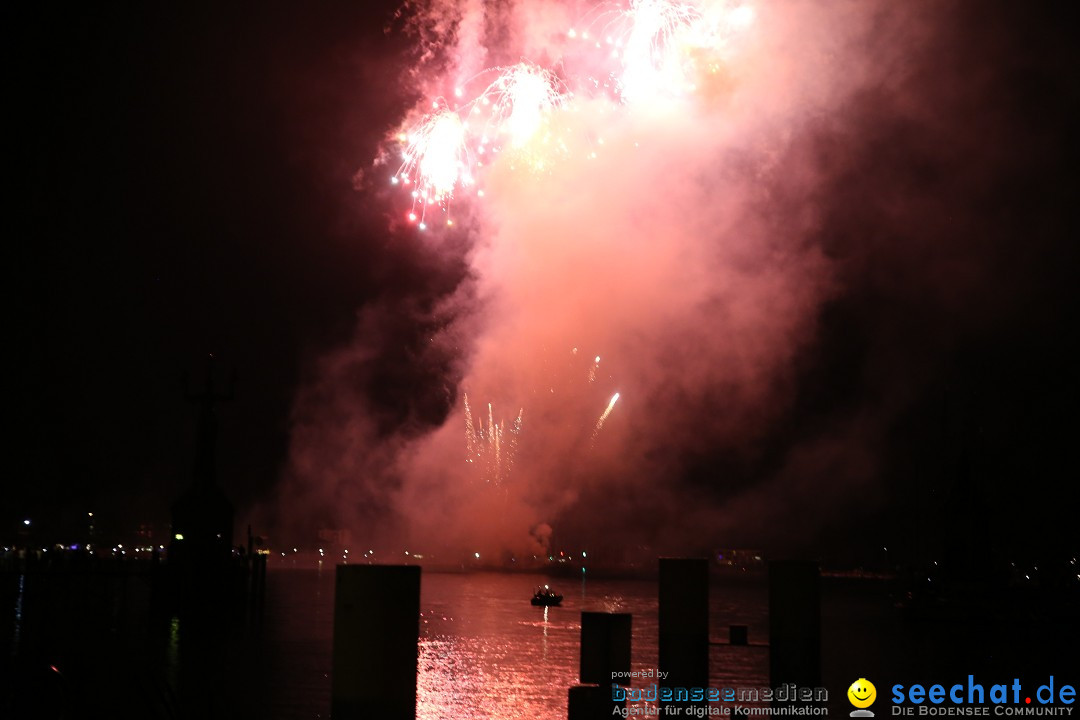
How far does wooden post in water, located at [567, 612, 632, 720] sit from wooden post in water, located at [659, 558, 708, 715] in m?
0.89

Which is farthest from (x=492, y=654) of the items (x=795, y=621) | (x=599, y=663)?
(x=599, y=663)

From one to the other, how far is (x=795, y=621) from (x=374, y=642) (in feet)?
16.6

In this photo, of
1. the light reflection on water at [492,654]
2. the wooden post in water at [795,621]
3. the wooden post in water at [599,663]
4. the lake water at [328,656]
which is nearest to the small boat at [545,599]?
the light reflection on water at [492,654]

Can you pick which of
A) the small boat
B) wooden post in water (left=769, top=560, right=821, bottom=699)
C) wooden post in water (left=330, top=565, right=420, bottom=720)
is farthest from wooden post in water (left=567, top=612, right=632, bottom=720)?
the small boat

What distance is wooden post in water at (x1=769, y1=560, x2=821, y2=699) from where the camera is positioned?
10000mm

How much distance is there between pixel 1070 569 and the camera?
85.3 meters

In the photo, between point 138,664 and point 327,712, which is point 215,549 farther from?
point 327,712

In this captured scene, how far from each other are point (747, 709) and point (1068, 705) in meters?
Answer: 8.35

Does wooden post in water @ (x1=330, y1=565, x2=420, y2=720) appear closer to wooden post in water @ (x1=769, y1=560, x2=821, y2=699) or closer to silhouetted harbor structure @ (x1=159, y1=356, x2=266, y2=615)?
wooden post in water @ (x1=769, y1=560, x2=821, y2=699)

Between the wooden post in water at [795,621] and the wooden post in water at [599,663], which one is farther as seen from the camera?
the wooden post in water at [795,621]

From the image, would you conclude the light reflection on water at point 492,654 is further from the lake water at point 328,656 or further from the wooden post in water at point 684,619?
the wooden post in water at point 684,619

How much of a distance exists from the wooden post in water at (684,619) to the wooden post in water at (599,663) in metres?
0.89

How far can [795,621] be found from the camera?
32.9 ft

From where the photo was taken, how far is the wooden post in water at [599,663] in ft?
30.7
